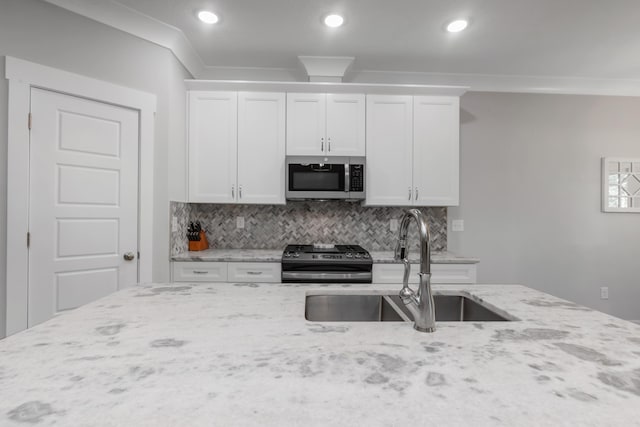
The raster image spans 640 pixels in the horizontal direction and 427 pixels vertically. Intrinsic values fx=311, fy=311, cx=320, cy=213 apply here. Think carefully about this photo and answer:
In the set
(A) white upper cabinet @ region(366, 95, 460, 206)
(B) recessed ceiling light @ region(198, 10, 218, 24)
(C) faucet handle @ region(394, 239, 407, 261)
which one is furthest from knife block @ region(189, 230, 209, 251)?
(C) faucet handle @ region(394, 239, 407, 261)

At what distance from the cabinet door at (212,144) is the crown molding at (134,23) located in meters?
0.39

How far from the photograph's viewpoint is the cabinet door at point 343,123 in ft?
9.46

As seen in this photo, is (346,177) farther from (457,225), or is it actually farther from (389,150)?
(457,225)

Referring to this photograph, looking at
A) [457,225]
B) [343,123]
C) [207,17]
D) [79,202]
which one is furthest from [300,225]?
[207,17]

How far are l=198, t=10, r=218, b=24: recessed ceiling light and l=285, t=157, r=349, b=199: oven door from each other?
120cm

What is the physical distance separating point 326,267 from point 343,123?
133 centimetres

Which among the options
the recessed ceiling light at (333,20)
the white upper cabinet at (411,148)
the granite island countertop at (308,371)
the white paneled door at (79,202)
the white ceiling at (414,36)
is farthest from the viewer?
the white upper cabinet at (411,148)

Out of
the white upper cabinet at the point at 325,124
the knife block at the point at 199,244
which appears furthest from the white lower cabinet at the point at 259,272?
the white upper cabinet at the point at 325,124

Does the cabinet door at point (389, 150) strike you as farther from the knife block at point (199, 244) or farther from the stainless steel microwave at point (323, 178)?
the knife block at point (199, 244)

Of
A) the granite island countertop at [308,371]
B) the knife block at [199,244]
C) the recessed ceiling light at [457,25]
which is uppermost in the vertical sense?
the recessed ceiling light at [457,25]

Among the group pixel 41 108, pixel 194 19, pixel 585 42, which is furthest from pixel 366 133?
pixel 41 108

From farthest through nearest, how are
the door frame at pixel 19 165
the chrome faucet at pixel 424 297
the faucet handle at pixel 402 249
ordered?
the door frame at pixel 19 165, the faucet handle at pixel 402 249, the chrome faucet at pixel 424 297

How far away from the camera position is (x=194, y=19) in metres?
2.31

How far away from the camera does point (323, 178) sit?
9.36 feet
